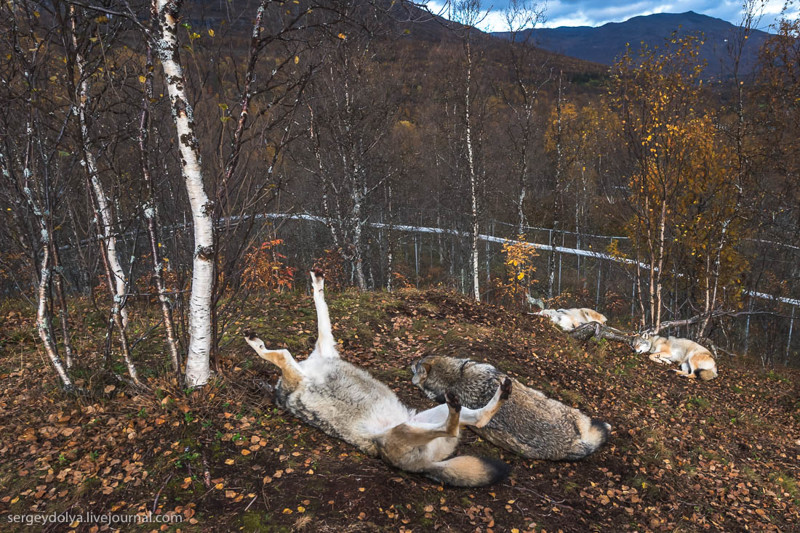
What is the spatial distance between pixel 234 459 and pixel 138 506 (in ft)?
2.67

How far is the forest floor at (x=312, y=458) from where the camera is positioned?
3.44m

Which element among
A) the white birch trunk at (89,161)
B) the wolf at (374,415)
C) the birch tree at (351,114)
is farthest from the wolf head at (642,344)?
the white birch trunk at (89,161)

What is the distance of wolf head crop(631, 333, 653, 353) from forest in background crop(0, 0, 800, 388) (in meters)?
2.29

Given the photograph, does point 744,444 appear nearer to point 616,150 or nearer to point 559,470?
point 559,470

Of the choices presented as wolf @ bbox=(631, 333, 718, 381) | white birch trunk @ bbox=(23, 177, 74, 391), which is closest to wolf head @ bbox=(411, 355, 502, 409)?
white birch trunk @ bbox=(23, 177, 74, 391)

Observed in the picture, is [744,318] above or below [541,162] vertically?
below

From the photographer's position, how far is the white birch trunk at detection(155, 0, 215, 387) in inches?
144

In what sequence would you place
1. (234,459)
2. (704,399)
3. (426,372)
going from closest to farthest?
(234,459), (426,372), (704,399)

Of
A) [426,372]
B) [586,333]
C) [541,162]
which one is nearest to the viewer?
[426,372]

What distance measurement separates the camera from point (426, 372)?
5.84 metres

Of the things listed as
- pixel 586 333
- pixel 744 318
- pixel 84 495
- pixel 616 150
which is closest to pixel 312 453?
pixel 84 495

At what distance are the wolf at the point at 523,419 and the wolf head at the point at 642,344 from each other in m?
7.59

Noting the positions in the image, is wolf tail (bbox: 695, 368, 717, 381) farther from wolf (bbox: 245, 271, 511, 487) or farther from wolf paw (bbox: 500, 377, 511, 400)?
wolf paw (bbox: 500, 377, 511, 400)

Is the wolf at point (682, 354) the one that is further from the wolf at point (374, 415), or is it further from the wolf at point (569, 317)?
the wolf at point (374, 415)
